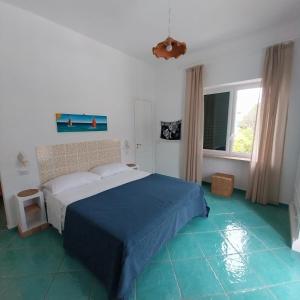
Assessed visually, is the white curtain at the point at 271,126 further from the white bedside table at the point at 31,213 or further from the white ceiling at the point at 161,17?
the white bedside table at the point at 31,213

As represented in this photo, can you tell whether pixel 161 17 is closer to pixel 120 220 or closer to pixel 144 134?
pixel 144 134

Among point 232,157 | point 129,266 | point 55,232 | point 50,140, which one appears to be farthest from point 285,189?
point 50,140

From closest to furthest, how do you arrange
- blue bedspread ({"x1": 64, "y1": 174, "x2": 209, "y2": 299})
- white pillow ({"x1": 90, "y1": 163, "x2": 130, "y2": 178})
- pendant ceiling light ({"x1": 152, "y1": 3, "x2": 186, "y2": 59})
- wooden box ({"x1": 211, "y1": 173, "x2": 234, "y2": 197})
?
blue bedspread ({"x1": 64, "y1": 174, "x2": 209, "y2": 299}), pendant ceiling light ({"x1": 152, "y1": 3, "x2": 186, "y2": 59}), white pillow ({"x1": 90, "y1": 163, "x2": 130, "y2": 178}), wooden box ({"x1": 211, "y1": 173, "x2": 234, "y2": 197})

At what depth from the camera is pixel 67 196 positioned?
2.03 metres

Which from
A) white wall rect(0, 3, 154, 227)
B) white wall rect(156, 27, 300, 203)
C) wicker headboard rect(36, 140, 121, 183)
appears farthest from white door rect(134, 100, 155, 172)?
white wall rect(0, 3, 154, 227)

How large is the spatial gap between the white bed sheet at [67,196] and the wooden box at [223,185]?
5.49ft

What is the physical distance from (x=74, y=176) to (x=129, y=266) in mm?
1590

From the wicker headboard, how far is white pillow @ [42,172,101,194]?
0.71 ft

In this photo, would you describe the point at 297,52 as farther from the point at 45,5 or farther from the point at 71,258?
the point at 71,258

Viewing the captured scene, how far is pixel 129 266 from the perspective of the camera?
4.31ft

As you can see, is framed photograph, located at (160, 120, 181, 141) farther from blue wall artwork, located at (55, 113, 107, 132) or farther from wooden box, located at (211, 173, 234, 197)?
blue wall artwork, located at (55, 113, 107, 132)

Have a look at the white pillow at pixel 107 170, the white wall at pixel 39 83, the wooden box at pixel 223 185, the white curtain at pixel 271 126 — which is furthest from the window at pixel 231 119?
the white wall at pixel 39 83

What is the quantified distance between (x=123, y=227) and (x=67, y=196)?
97cm

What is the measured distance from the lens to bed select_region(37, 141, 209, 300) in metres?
1.33
